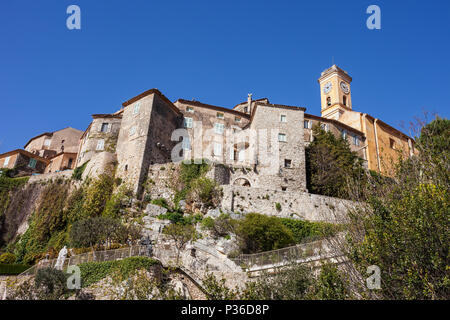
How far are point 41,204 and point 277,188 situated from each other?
23.6m

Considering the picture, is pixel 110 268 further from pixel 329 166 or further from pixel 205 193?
pixel 329 166

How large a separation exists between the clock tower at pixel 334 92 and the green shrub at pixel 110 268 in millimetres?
45574

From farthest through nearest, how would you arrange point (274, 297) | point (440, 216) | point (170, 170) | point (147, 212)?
point (170, 170) → point (147, 212) → point (274, 297) → point (440, 216)

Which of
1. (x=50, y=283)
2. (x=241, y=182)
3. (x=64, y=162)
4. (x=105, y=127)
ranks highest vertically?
(x=105, y=127)

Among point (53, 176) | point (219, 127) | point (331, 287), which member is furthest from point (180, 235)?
point (219, 127)

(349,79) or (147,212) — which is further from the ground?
(349,79)

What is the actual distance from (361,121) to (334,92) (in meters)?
12.3

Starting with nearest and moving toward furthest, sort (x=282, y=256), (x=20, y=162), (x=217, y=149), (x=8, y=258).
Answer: (x=282, y=256) < (x=8, y=258) < (x=217, y=149) < (x=20, y=162)

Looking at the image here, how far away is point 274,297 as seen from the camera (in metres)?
15.8

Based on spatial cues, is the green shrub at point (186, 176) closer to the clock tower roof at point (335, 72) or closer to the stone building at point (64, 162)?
the stone building at point (64, 162)

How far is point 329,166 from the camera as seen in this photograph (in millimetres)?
37594

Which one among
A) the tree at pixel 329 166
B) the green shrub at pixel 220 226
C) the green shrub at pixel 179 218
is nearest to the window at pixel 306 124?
the tree at pixel 329 166
